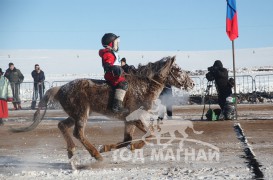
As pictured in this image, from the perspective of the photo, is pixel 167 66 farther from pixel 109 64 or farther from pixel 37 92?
pixel 37 92

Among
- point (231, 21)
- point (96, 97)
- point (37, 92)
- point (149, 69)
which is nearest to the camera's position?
point (96, 97)

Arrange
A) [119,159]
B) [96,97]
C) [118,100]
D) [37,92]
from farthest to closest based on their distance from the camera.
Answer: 1. [37,92]
2. [119,159]
3. [96,97]
4. [118,100]

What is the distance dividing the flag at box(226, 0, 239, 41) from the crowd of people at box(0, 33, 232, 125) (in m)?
0.99

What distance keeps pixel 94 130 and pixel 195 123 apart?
3.13 meters

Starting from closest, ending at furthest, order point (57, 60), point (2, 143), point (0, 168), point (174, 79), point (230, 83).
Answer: point (0, 168) < point (174, 79) < point (2, 143) < point (230, 83) < point (57, 60)

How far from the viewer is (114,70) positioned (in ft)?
29.2

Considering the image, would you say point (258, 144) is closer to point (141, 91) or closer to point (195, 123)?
point (141, 91)

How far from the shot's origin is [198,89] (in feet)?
88.4

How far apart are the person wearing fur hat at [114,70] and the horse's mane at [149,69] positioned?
40 centimetres

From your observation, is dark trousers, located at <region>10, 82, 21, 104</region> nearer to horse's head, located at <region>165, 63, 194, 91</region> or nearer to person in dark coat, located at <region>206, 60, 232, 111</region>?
person in dark coat, located at <region>206, 60, 232, 111</region>

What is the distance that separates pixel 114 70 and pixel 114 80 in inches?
8.3

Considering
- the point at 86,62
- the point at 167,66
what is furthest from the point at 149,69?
the point at 86,62

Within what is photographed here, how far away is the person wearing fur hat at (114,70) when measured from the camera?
8867mm

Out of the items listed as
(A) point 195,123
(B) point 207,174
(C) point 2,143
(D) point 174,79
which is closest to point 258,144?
(D) point 174,79
